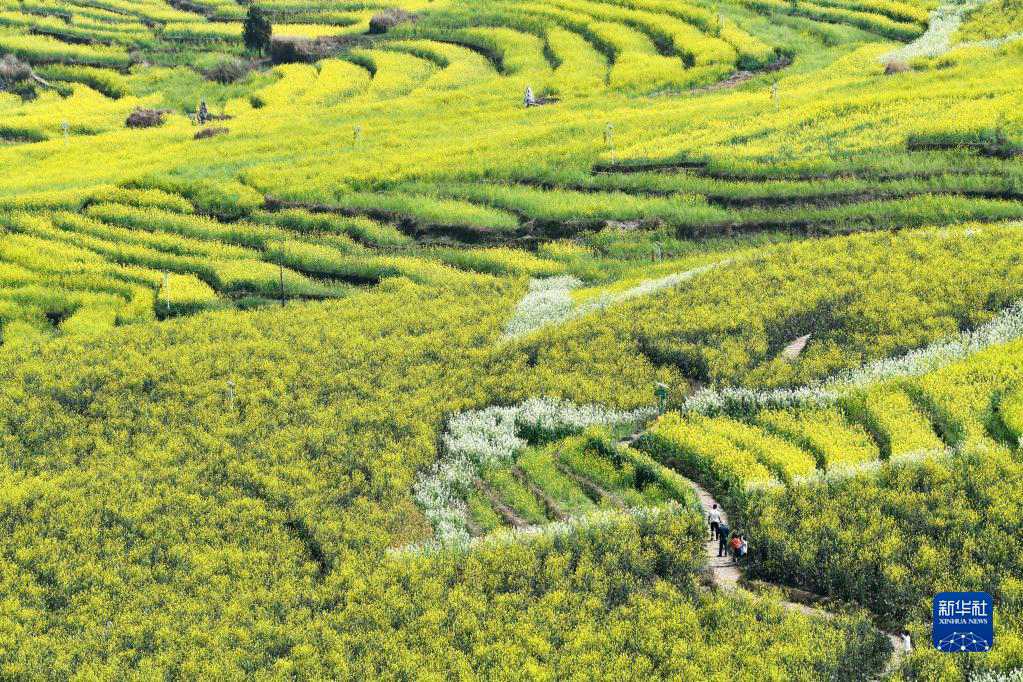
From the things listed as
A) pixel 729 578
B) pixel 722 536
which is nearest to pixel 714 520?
pixel 722 536

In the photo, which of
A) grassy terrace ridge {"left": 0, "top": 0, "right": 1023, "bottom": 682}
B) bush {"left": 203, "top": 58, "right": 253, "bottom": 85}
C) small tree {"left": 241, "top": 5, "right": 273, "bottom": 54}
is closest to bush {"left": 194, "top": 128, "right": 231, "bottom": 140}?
grassy terrace ridge {"left": 0, "top": 0, "right": 1023, "bottom": 682}

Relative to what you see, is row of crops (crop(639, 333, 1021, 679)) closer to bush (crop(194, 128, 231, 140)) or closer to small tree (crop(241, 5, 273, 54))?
bush (crop(194, 128, 231, 140))

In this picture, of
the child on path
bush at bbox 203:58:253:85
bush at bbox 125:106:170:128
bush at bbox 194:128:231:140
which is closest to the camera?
the child on path

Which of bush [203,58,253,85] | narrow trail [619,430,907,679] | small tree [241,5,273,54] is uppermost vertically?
small tree [241,5,273,54]

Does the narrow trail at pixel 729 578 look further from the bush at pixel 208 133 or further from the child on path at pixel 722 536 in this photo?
the bush at pixel 208 133

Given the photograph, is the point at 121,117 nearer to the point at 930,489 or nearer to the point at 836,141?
the point at 836,141

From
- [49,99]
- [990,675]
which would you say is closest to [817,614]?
[990,675]
